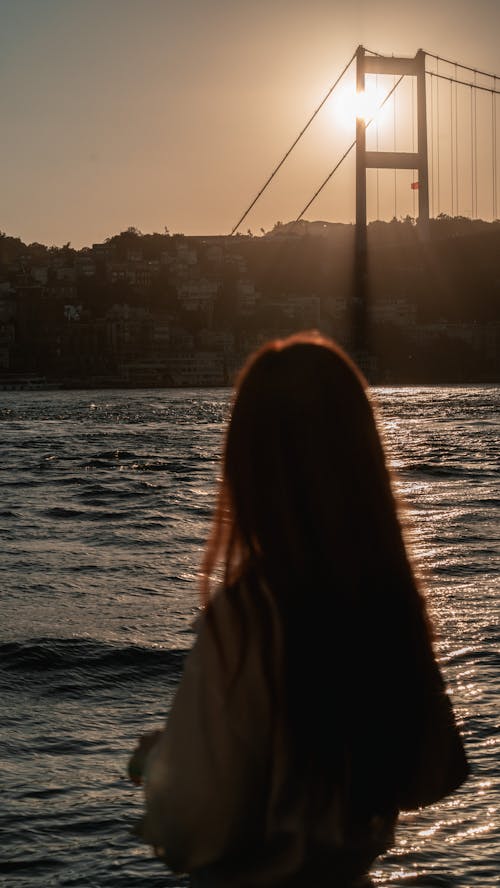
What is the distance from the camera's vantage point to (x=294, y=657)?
67.1 inches

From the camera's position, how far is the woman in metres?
1.65

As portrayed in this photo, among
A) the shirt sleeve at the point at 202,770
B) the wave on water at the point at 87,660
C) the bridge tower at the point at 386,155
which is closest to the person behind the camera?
the shirt sleeve at the point at 202,770

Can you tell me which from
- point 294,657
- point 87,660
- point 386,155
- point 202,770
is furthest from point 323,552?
point 386,155

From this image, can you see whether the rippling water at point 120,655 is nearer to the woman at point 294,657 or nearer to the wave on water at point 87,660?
the wave on water at point 87,660

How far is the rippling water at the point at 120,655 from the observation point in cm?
394

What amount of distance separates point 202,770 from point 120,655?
5369 millimetres

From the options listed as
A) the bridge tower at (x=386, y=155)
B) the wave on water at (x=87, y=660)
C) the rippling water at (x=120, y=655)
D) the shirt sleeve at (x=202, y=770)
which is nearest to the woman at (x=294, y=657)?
the shirt sleeve at (x=202, y=770)

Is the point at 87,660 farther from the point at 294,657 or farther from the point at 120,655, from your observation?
the point at 294,657

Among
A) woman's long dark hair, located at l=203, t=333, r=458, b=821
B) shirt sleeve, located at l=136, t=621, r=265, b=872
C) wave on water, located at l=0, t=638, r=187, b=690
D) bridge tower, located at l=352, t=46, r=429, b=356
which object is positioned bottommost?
wave on water, located at l=0, t=638, r=187, b=690

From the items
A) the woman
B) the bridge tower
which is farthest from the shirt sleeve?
Result: the bridge tower

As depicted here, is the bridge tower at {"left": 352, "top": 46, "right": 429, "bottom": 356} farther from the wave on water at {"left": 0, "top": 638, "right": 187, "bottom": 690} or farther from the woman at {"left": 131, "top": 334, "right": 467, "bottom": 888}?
the woman at {"left": 131, "top": 334, "right": 467, "bottom": 888}

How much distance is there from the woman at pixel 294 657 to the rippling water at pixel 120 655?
2024mm

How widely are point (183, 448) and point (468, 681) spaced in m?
23.5

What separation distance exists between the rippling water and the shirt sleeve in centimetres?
210
